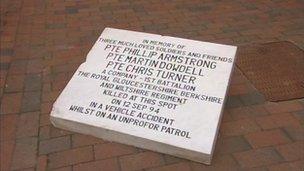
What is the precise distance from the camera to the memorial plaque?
240cm

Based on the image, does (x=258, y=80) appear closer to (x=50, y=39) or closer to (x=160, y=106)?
(x=160, y=106)

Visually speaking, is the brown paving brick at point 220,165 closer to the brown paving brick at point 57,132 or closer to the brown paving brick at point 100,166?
the brown paving brick at point 100,166

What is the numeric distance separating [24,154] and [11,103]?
0.63 meters

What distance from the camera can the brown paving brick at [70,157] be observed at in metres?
2.41

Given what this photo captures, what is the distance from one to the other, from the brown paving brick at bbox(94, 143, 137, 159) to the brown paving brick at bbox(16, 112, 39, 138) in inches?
20.0

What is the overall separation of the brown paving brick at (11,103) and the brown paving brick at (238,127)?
162 centimetres

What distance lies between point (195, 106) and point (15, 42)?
232 cm

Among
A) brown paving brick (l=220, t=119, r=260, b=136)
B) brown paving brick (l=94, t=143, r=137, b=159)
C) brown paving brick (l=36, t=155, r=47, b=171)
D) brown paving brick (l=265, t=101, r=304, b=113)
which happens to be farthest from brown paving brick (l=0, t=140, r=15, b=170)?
brown paving brick (l=265, t=101, r=304, b=113)

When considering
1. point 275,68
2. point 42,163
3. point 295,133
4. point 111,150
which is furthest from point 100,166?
point 275,68

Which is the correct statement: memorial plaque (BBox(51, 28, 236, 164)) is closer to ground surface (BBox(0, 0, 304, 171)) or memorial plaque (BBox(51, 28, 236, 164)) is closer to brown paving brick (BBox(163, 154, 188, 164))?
brown paving brick (BBox(163, 154, 188, 164))

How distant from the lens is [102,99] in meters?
2.64

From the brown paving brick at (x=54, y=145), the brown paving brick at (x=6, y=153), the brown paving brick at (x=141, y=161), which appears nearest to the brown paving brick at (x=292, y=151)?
the brown paving brick at (x=141, y=161)

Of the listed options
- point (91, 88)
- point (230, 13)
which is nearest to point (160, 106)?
point (91, 88)

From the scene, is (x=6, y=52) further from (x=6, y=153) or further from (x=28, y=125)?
(x=6, y=153)
